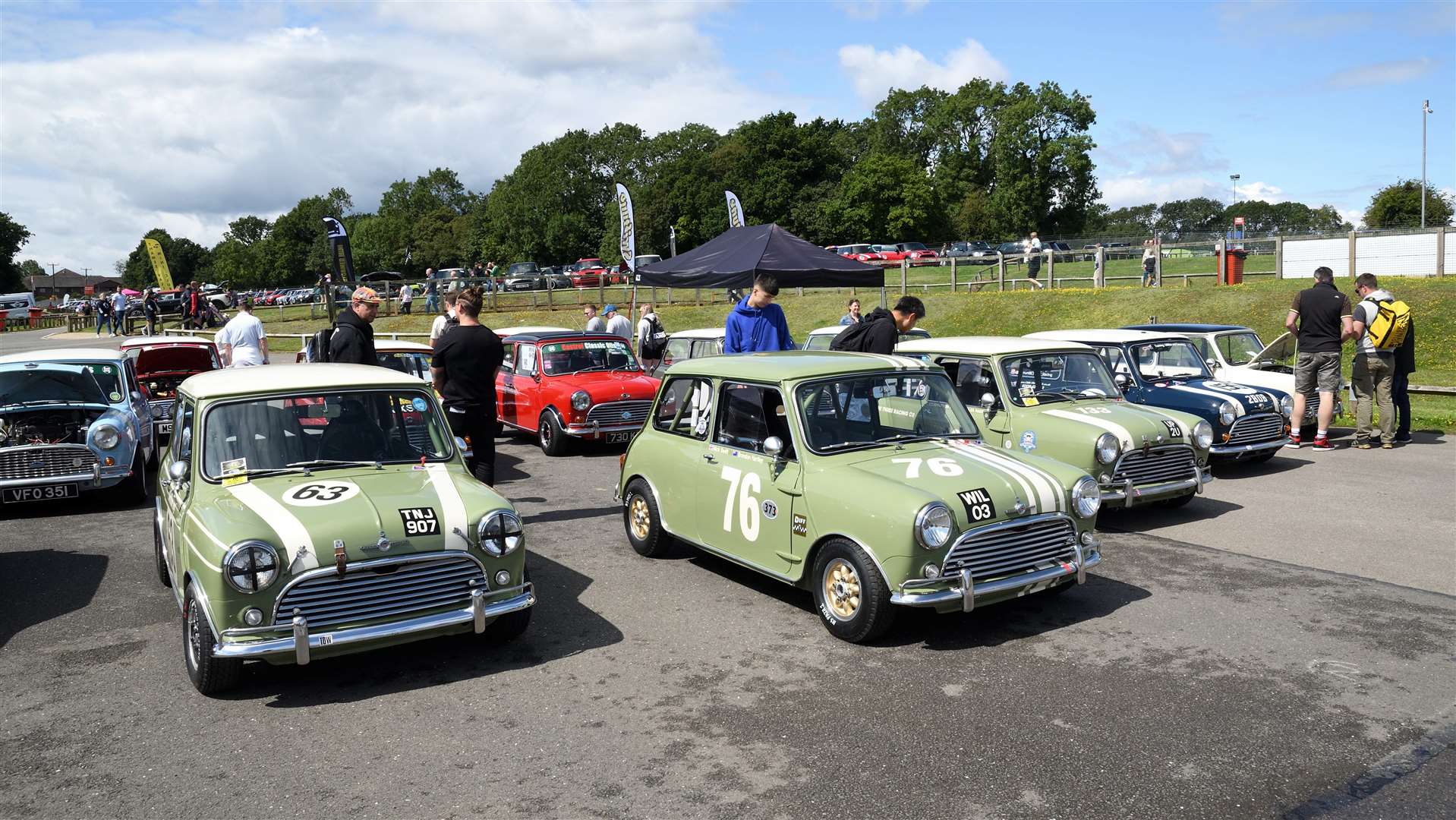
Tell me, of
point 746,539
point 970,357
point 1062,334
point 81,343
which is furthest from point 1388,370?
point 81,343

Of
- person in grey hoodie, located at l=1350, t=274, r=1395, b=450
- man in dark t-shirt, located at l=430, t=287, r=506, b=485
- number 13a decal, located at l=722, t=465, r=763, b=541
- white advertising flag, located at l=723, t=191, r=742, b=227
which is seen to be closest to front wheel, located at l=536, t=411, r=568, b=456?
man in dark t-shirt, located at l=430, t=287, r=506, b=485

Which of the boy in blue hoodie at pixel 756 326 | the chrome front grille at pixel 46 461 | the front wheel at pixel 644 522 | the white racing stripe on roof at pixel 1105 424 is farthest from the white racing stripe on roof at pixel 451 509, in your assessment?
the chrome front grille at pixel 46 461

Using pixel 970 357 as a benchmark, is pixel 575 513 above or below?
below

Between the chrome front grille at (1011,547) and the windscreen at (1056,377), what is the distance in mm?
3393

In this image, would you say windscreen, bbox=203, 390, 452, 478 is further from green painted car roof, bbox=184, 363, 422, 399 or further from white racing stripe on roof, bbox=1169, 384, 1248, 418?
white racing stripe on roof, bbox=1169, 384, 1248, 418

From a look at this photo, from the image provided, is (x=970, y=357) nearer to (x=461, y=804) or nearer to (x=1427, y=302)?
(x=461, y=804)

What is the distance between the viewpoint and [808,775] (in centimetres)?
433

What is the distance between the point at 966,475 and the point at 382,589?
3380 millimetres

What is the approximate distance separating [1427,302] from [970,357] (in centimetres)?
1732

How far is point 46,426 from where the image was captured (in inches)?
399

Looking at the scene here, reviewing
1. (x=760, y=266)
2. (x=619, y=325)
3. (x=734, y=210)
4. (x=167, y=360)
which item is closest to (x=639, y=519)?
(x=760, y=266)

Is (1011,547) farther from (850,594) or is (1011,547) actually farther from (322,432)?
(322,432)

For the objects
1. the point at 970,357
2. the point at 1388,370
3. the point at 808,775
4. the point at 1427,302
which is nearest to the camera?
the point at 808,775

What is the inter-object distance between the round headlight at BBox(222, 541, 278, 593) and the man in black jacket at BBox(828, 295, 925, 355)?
6.62 metres
